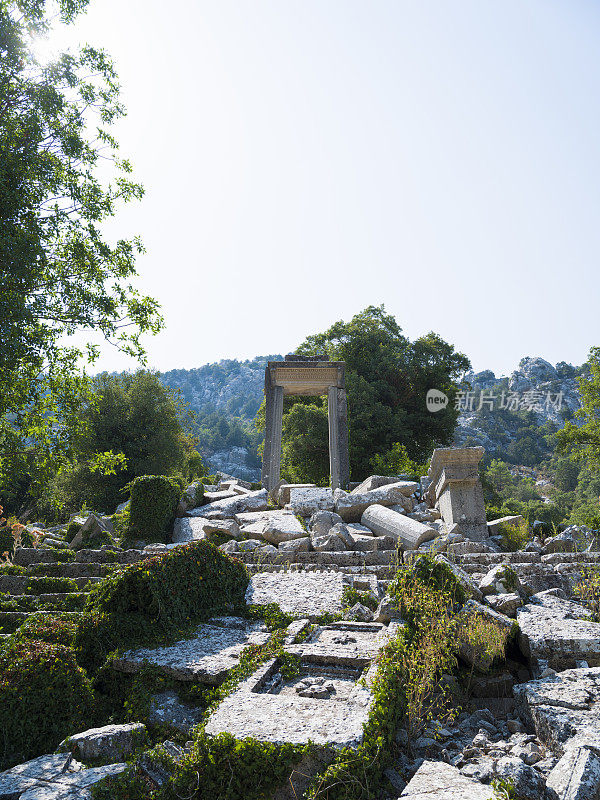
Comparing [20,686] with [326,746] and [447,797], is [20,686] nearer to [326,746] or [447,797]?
[326,746]

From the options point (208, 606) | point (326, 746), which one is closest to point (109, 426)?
point (208, 606)

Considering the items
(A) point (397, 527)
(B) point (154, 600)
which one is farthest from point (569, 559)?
(B) point (154, 600)

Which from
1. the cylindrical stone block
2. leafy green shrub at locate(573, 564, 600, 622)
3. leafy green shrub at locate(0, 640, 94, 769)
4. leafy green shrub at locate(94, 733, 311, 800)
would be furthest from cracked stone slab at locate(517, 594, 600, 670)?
leafy green shrub at locate(0, 640, 94, 769)

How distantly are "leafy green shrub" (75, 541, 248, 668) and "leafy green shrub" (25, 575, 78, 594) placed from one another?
2123mm

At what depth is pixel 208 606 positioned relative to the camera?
19.9ft

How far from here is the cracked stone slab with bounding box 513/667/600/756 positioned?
3.57 meters

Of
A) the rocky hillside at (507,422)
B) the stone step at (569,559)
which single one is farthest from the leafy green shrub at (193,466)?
the rocky hillside at (507,422)

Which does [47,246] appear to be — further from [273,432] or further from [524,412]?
[524,412]

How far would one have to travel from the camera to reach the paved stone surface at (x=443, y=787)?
2759 mm

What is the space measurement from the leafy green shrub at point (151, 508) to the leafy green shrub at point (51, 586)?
10.0ft

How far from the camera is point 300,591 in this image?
21.6ft

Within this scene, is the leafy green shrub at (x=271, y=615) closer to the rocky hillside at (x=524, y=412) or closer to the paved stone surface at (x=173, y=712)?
the paved stone surface at (x=173, y=712)

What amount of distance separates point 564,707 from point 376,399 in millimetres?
19497

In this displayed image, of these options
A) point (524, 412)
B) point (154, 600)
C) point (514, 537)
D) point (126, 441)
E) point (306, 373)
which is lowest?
point (514, 537)
